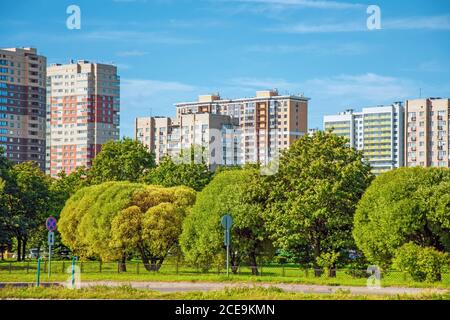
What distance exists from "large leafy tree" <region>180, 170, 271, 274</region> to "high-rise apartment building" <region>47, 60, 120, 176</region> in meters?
118

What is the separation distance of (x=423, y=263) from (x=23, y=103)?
125799 millimetres

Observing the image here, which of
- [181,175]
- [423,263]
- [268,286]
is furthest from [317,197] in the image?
[181,175]

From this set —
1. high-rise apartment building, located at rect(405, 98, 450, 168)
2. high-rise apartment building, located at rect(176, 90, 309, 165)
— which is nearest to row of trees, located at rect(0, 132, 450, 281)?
high-rise apartment building, located at rect(176, 90, 309, 165)

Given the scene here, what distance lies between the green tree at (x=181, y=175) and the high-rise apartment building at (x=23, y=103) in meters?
80.1

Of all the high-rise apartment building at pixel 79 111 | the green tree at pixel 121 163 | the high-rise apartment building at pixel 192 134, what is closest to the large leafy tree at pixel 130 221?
the green tree at pixel 121 163

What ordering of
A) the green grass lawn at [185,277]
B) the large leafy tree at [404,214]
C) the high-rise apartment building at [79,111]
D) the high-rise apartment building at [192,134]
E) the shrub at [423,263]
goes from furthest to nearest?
the high-rise apartment building at [79,111] < the high-rise apartment building at [192,134] < the large leafy tree at [404,214] < the shrub at [423,263] < the green grass lawn at [185,277]

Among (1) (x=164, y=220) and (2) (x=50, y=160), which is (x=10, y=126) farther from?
(1) (x=164, y=220)

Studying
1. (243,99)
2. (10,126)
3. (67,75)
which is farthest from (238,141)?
(10,126)

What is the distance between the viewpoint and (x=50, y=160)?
172 meters

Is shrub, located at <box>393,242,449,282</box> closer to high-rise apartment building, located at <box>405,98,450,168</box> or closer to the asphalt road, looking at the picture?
the asphalt road

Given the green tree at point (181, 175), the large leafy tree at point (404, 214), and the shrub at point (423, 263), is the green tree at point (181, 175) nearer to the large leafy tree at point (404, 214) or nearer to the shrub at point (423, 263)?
the large leafy tree at point (404, 214)

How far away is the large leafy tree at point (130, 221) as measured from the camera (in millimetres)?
52406

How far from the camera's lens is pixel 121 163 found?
86250mm

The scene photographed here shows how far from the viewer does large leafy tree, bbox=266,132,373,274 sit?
47781 mm
